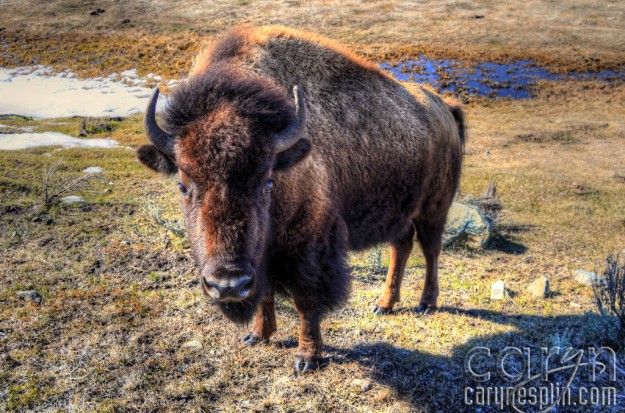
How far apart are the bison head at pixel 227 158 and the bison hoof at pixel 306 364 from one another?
4.20 feet

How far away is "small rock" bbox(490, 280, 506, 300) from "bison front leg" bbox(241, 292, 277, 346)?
3300 mm

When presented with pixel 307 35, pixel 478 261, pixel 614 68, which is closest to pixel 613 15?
pixel 614 68

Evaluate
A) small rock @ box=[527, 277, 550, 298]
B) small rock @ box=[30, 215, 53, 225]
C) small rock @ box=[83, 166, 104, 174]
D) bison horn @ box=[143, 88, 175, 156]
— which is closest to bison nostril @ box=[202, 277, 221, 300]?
bison horn @ box=[143, 88, 175, 156]

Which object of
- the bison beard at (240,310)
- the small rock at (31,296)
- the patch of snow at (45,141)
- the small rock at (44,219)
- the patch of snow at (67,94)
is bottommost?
the patch of snow at (67,94)

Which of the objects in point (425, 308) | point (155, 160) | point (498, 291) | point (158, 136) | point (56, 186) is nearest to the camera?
point (158, 136)

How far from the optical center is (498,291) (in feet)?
19.6

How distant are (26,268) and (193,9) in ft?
121

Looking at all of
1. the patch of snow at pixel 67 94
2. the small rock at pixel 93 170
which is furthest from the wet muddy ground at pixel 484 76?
the small rock at pixel 93 170

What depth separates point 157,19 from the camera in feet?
111

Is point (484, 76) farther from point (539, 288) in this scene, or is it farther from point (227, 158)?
point (227, 158)

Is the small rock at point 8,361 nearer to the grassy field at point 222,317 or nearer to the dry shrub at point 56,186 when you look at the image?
the grassy field at point 222,317

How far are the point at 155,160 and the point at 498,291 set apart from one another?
501 centimetres

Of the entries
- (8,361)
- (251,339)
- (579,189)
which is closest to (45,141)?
(8,361)

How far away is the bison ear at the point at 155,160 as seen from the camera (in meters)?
3.28
